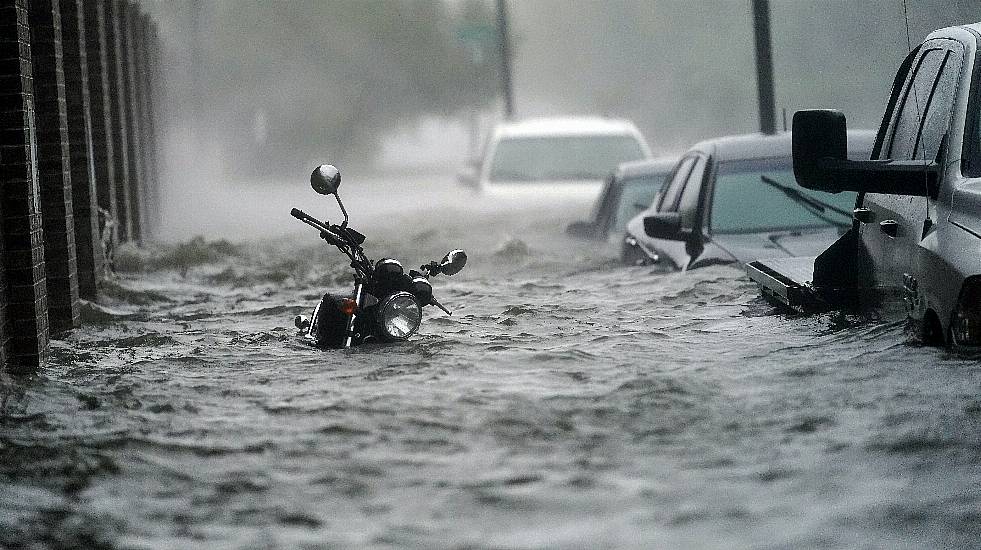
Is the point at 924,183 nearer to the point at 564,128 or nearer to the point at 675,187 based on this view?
the point at 675,187

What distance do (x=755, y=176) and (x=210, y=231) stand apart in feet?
50.6

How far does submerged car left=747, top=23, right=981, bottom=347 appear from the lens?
5.61m

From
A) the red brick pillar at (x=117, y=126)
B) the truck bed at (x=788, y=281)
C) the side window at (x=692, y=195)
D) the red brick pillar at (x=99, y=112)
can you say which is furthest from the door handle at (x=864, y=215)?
the red brick pillar at (x=117, y=126)

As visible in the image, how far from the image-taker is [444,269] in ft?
30.2

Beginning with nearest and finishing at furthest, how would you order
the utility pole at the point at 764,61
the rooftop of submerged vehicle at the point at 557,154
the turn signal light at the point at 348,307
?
the turn signal light at the point at 348,307 < the utility pole at the point at 764,61 < the rooftop of submerged vehicle at the point at 557,154

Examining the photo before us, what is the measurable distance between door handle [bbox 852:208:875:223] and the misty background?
3661 centimetres

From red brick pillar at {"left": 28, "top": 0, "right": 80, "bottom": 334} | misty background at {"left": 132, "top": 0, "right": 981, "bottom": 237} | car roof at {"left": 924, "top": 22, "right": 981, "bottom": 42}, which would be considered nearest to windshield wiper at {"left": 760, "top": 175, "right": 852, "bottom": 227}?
car roof at {"left": 924, "top": 22, "right": 981, "bottom": 42}

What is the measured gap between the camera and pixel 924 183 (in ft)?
19.8

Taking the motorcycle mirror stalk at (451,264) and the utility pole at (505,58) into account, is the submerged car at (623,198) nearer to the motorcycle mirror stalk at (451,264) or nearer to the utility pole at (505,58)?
the motorcycle mirror stalk at (451,264)

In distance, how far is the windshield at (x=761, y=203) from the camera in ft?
34.8

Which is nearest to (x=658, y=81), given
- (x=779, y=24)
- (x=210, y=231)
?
(x=210, y=231)

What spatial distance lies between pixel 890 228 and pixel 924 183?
0.62 metres

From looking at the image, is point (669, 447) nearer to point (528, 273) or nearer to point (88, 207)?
point (88, 207)

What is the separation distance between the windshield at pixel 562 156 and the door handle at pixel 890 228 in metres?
11.5
